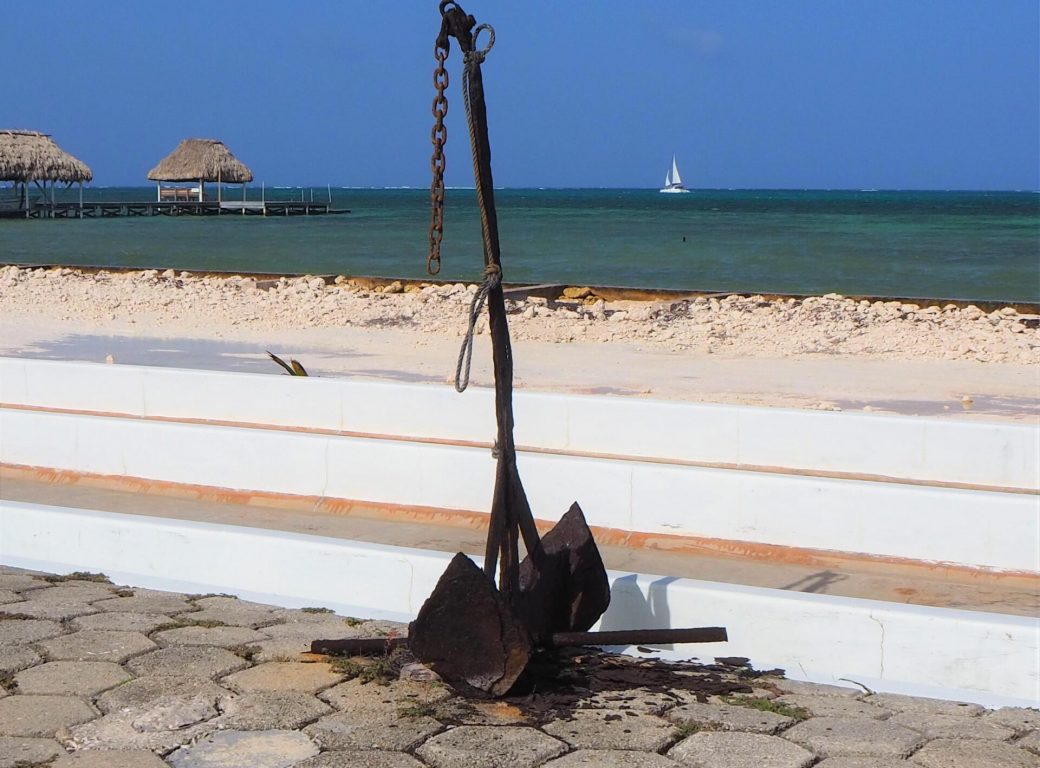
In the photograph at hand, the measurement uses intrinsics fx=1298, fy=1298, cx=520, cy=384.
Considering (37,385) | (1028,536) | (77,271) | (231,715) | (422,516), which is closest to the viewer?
(231,715)

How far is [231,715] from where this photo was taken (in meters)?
2.80

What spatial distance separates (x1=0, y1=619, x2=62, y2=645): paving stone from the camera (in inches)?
129

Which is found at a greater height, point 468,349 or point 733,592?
point 468,349

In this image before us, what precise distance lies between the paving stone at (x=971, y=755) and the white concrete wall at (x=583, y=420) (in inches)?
107

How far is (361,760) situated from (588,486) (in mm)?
2463

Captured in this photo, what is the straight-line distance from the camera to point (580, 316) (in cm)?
1138

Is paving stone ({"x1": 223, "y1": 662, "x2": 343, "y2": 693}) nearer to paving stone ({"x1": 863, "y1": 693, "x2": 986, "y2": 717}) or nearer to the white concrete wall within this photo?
paving stone ({"x1": 863, "y1": 693, "x2": 986, "y2": 717})

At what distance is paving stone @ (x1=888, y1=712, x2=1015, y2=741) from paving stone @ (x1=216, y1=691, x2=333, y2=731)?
1266 millimetres

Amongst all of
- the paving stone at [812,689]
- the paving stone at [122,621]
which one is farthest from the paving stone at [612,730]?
the paving stone at [122,621]

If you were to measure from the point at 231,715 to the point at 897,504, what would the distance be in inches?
101

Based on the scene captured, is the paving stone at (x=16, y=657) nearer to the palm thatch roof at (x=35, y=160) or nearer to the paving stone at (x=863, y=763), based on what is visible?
the paving stone at (x=863, y=763)

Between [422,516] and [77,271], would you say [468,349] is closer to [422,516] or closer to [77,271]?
[422,516]

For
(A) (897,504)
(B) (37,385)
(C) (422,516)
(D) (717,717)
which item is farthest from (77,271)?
(D) (717,717)

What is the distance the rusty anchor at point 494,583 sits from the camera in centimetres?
280
